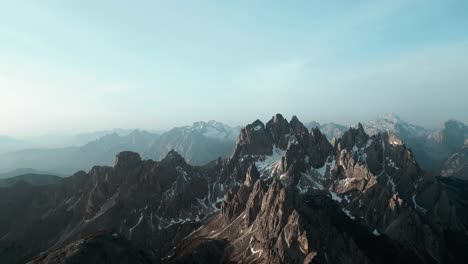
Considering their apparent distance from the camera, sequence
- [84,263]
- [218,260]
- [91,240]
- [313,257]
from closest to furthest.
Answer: [84,263], [91,240], [313,257], [218,260]

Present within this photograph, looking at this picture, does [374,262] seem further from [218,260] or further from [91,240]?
[91,240]

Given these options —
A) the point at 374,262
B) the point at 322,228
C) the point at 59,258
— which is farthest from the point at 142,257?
the point at 374,262

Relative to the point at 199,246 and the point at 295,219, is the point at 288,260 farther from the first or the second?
the point at 199,246

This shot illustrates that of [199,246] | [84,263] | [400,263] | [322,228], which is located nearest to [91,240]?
[84,263]

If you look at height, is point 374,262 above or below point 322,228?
below

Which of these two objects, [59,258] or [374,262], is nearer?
[59,258]

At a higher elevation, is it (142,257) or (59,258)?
(59,258)

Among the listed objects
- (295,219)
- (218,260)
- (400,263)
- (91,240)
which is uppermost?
(91,240)

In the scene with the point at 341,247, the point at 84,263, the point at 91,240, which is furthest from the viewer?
the point at 341,247

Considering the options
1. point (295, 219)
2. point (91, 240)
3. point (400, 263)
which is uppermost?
point (91, 240)
